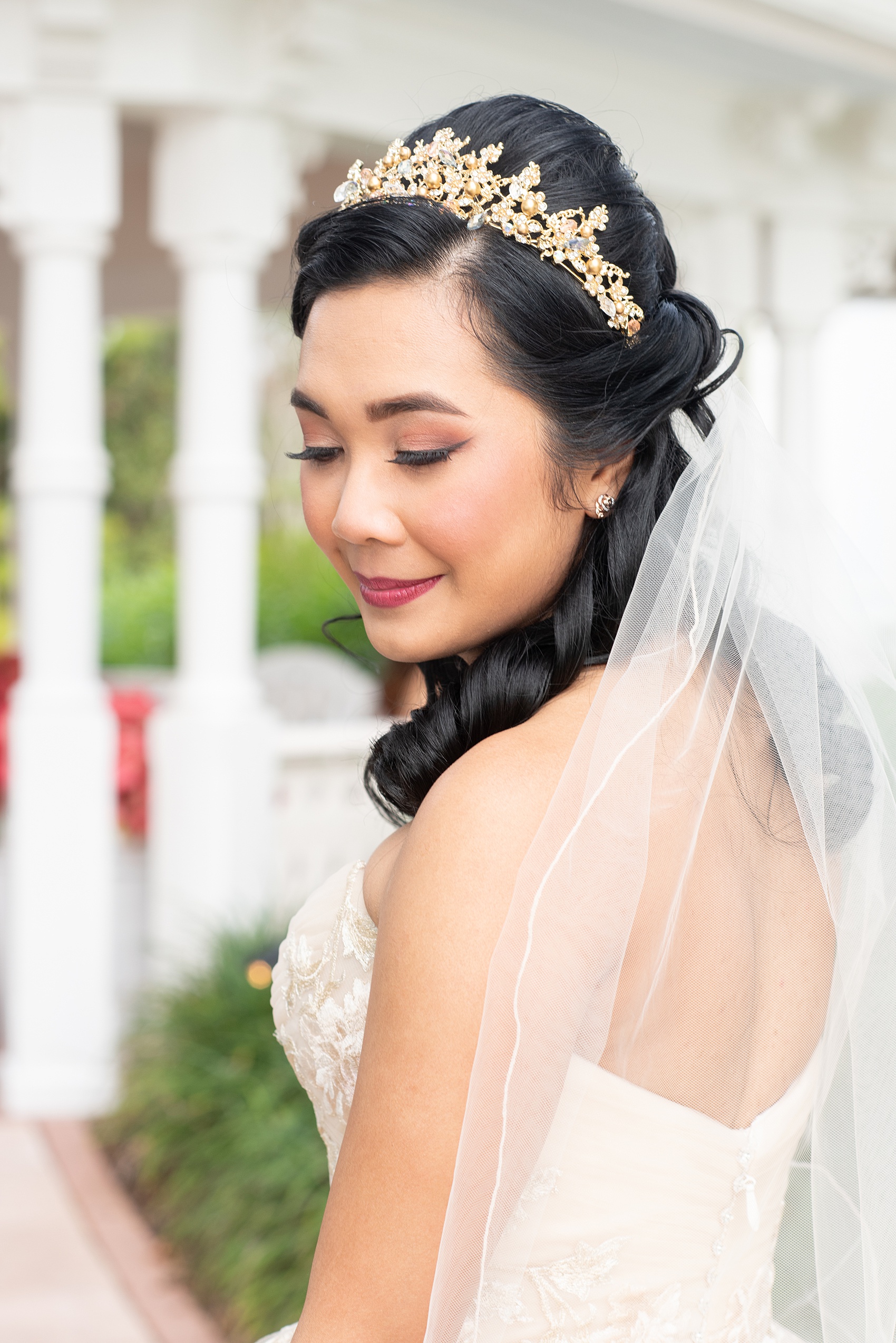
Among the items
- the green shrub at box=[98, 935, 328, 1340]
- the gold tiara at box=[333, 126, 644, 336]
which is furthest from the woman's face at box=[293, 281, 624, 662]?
the green shrub at box=[98, 935, 328, 1340]

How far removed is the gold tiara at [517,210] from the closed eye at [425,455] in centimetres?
23

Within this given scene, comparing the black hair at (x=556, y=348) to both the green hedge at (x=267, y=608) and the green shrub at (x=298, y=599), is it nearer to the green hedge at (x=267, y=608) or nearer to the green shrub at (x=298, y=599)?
the green hedge at (x=267, y=608)

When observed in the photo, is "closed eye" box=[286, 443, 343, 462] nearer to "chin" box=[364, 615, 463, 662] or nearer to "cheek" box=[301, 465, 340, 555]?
"cheek" box=[301, 465, 340, 555]

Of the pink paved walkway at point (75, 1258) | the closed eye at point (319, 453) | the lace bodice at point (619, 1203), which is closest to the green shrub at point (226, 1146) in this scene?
the pink paved walkway at point (75, 1258)

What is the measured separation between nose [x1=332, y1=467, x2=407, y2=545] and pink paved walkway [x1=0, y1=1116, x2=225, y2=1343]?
2.72 m

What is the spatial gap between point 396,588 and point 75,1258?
10.1 ft

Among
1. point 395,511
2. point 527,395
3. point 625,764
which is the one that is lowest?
point 625,764

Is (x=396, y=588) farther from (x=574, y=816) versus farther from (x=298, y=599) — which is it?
(x=298, y=599)

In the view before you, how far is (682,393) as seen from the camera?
147 cm

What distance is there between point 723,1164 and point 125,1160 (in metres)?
3.29

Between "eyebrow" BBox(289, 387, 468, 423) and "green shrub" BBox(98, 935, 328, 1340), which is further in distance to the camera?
"green shrub" BBox(98, 935, 328, 1340)

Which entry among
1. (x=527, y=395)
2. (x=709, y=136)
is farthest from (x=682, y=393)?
(x=709, y=136)

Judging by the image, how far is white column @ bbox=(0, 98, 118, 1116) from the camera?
4.36 meters

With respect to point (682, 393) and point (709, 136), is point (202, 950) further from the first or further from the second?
point (709, 136)
